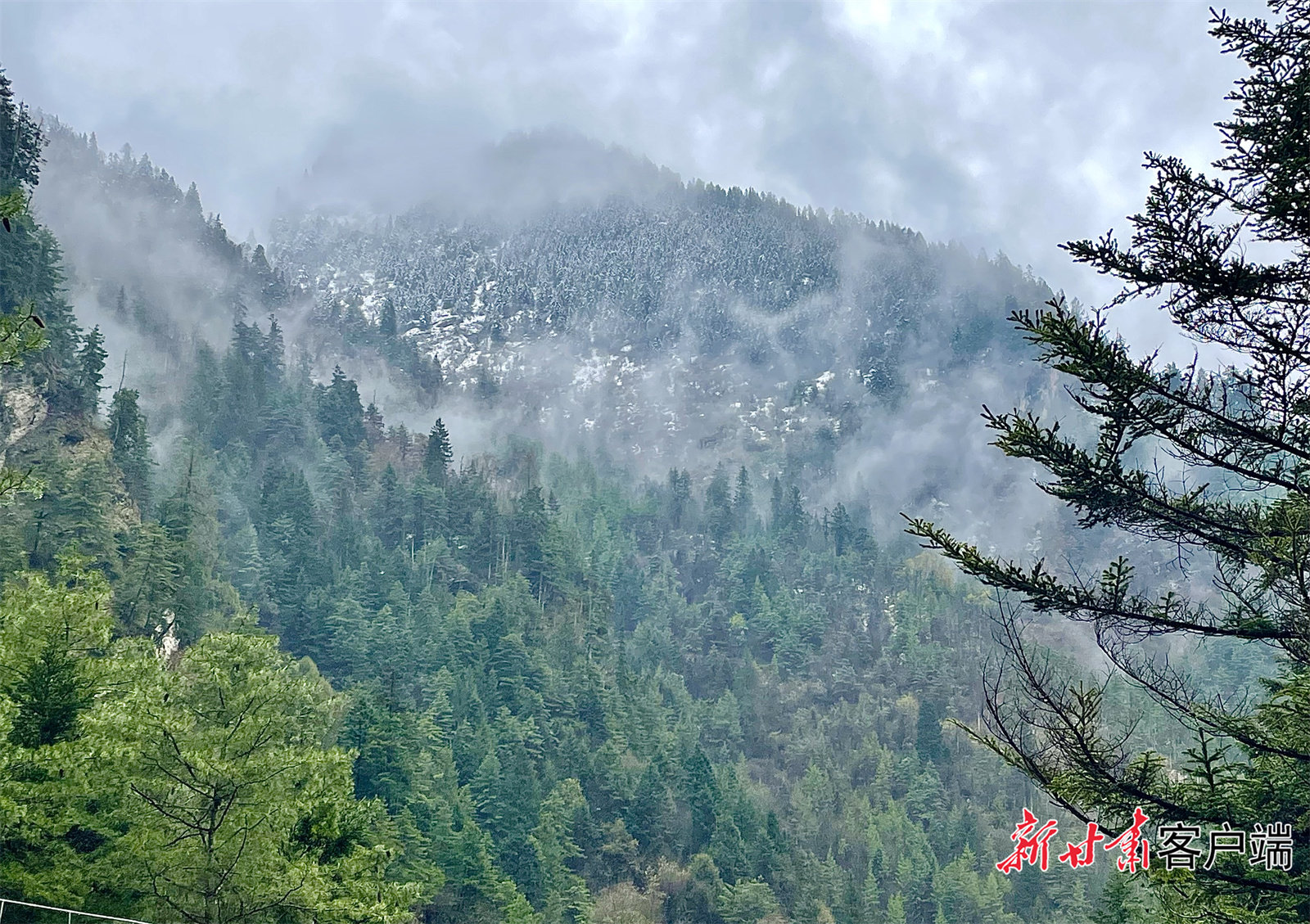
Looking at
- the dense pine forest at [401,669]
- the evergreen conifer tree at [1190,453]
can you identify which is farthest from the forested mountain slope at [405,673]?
the evergreen conifer tree at [1190,453]

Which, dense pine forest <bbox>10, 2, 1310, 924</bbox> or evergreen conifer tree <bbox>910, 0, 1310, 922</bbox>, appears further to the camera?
→ dense pine forest <bbox>10, 2, 1310, 924</bbox>

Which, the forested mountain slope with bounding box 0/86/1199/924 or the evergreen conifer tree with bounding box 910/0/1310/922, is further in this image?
the forested mountain slope with bounding box 0/86/1199/924

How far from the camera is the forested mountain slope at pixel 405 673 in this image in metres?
23.4

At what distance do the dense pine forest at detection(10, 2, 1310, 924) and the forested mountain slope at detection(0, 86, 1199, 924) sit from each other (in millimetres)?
215

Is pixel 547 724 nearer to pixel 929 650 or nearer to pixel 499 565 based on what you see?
pixel 499 565

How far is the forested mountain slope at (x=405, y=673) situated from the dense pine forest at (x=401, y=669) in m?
0.22

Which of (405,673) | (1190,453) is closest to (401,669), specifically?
(405,673)

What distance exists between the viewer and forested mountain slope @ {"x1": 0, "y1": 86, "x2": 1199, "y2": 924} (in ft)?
76.8

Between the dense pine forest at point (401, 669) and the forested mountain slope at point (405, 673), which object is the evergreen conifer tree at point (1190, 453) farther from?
the forested mountain slope at point (405, 673)

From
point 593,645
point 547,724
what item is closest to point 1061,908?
point 547,724

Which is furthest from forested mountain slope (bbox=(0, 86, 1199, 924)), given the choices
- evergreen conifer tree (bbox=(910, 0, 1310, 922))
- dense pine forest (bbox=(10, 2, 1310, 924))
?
evergreen conifer tree (bbox=(910, 0, 1310, 922))

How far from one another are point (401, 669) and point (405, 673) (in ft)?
1.67

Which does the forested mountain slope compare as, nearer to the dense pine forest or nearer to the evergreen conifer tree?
the dense pine forest

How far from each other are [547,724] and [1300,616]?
269 feet
